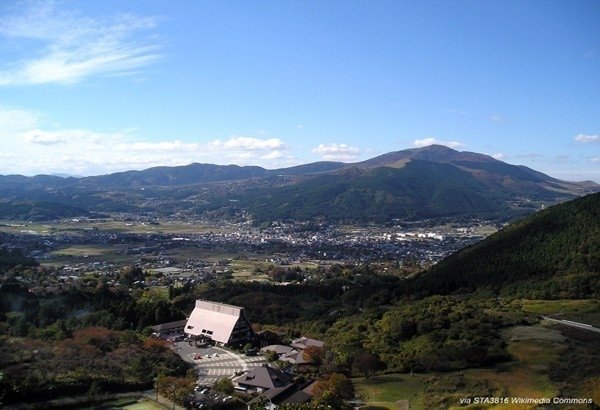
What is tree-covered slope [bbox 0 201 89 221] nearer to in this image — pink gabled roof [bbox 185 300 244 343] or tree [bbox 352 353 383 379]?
pink gabled roof [bbox 185 300 244 343]

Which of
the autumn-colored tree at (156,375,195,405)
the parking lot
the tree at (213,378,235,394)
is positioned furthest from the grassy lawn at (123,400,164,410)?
the parking lot

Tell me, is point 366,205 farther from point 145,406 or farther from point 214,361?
point 145,406

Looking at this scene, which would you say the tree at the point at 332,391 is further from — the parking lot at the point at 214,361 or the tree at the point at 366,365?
the parking lot at the point at 214,361

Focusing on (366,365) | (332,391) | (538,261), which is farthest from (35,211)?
(332,391)

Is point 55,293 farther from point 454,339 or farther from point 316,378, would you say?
point 454,339

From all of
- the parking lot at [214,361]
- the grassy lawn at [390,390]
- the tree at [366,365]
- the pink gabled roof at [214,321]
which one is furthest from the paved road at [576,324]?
the pink gabled roof at [214,321]

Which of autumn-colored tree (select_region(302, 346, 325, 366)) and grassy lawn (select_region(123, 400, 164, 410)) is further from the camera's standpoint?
autumn-colored tree (select_region(302, 346, 325, 366))

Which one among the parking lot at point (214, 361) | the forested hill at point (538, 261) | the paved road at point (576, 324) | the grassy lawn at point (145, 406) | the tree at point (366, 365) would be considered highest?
the forested hill at point (538, 261)
